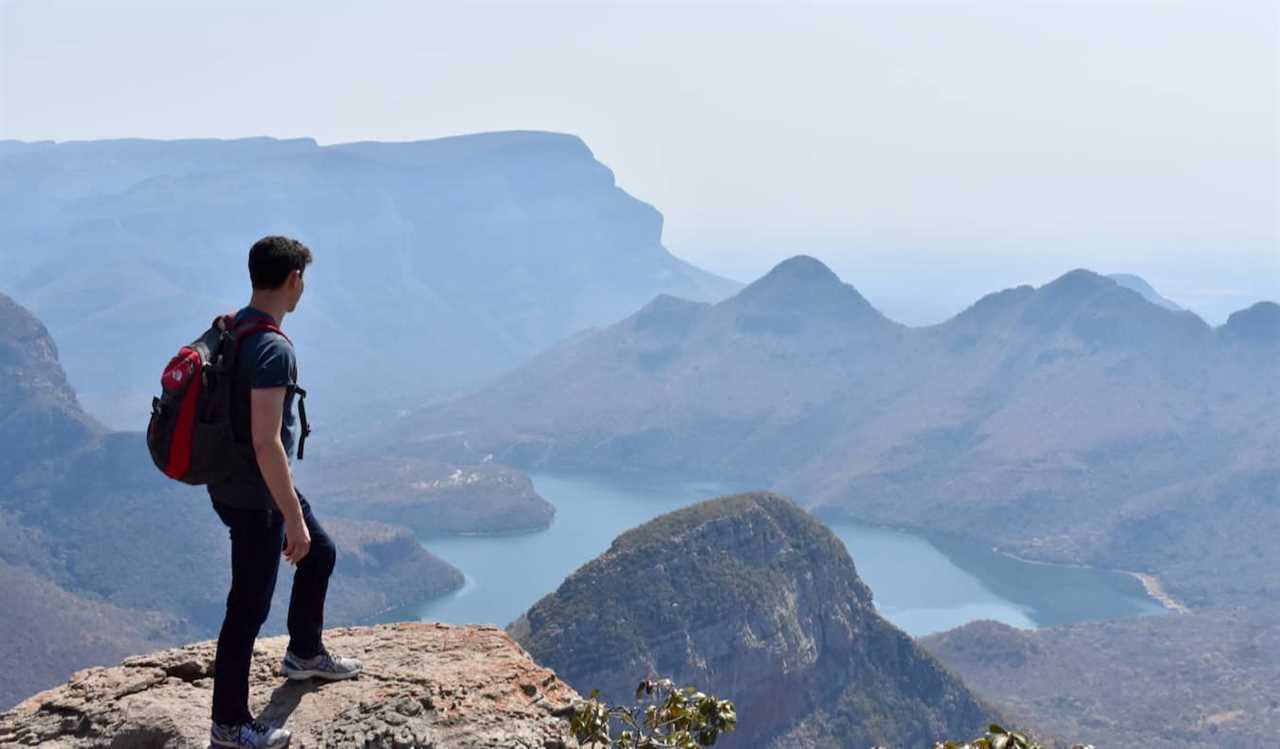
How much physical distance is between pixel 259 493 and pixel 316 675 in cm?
148

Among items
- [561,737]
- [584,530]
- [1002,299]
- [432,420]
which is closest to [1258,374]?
[1002,299]

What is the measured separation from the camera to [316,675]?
24.3 feet

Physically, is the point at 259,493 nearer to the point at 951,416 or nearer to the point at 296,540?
the point at 296,540

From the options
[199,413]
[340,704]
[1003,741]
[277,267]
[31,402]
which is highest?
[31,402]

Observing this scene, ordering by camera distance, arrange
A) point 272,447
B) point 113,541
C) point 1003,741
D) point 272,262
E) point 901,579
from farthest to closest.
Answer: point 901,579
point 113,541
point 272,262
point 272,447
point 1003,741

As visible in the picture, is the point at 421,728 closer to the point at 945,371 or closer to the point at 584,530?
the point at 584,530

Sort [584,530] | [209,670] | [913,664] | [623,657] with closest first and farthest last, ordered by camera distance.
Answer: [209,670] → [623,657] → [913,664] → [584,530]

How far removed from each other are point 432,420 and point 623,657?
4937 inches

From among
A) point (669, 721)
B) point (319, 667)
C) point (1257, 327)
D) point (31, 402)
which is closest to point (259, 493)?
point (319, 667)

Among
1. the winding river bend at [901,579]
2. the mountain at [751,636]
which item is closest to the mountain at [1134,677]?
the mountain at [751,636]

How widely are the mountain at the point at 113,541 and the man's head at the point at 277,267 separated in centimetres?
6028

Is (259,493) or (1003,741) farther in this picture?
(259,493)

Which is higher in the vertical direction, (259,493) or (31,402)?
(31,402)

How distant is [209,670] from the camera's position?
25.4 ft
